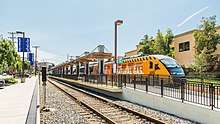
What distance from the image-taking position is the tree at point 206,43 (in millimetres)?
29509

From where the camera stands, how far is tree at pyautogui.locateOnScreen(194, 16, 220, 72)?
29.5 meters

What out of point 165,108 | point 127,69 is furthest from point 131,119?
point 127,69

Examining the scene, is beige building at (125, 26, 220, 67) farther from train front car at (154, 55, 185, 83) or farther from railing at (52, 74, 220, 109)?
Answer: railing at (52, 74, 220, 109)

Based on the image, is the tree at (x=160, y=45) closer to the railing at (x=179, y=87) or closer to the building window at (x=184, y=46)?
the building window at (x=184, y=46)

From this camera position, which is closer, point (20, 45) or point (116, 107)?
point (116, 107)

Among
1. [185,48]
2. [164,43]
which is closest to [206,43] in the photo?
[185,48]

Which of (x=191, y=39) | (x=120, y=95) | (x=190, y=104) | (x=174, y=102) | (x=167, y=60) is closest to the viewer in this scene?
(x=190, y=104)

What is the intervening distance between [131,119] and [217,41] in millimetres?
27109

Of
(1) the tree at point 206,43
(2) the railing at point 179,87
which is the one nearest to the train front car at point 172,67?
(2) the railing at point 179,87

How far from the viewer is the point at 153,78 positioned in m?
12.9

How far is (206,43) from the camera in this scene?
101 feet

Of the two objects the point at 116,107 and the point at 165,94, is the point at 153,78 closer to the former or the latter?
the point at 165,94

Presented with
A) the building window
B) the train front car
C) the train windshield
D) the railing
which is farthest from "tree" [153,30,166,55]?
the railing

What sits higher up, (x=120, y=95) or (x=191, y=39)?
(x=191, y=39)
